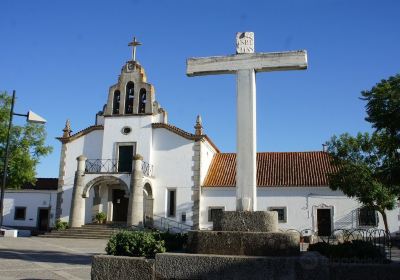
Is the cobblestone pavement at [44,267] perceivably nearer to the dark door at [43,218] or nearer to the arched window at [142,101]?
the arched window at [142,101]

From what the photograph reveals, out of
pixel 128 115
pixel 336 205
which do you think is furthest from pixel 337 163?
pixel 128 115

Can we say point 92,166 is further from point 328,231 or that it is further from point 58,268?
point 58,268

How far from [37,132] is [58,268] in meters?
17.4

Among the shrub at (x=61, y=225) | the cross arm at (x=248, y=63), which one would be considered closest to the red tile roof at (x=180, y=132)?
the shrub at (x=61, y=225)

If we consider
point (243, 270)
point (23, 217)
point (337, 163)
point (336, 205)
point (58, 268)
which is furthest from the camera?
point (23, 217)

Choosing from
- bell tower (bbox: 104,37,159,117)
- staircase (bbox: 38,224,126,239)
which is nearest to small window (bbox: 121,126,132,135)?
bell tower (bbox: 104,37,159,117)

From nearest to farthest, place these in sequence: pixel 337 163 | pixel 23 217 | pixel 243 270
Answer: pixel 243 270
pixel 337 163
pixel 23 217

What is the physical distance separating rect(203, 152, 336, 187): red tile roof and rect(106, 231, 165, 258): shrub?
18946 mm

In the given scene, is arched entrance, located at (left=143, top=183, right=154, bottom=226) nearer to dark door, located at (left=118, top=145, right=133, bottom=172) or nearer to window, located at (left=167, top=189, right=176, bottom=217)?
window, located at (left=167, top=189, right=176, bottom=217)

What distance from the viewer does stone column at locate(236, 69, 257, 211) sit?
25.6 feet

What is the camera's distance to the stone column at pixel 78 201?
2533 centimetres

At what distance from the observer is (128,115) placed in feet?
91.6

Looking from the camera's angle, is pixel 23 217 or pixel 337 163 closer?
pixel 337 163

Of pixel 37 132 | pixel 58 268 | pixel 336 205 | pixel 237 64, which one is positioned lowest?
pixel 58 268
